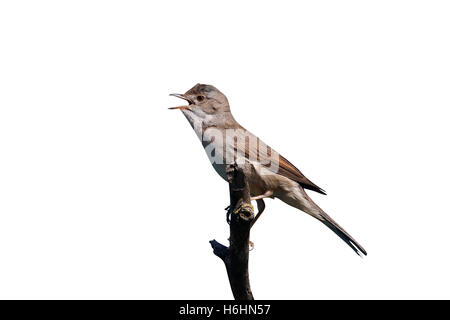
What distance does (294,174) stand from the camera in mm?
9508

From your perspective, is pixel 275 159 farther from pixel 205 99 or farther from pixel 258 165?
pixel 205 99

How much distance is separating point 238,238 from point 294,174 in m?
2.05

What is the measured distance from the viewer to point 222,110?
10.2 m

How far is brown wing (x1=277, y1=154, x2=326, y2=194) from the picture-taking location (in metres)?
9.44

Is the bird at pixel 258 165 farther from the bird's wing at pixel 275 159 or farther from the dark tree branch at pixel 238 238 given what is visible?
the dark tree branch at pixel 238 238

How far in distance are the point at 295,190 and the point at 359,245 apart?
137 cm

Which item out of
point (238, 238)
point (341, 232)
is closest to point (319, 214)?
point (341, 232)

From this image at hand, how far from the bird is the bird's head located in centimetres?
15

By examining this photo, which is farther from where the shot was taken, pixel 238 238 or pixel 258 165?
pixel 258 165

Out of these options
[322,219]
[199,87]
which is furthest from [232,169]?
[199,87]

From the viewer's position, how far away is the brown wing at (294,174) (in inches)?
372

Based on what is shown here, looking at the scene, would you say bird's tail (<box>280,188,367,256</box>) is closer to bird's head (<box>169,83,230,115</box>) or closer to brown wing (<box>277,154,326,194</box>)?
brown wing (<box>277,154,326,194</box>)

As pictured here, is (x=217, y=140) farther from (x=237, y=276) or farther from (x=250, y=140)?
(x=237, y=276)
